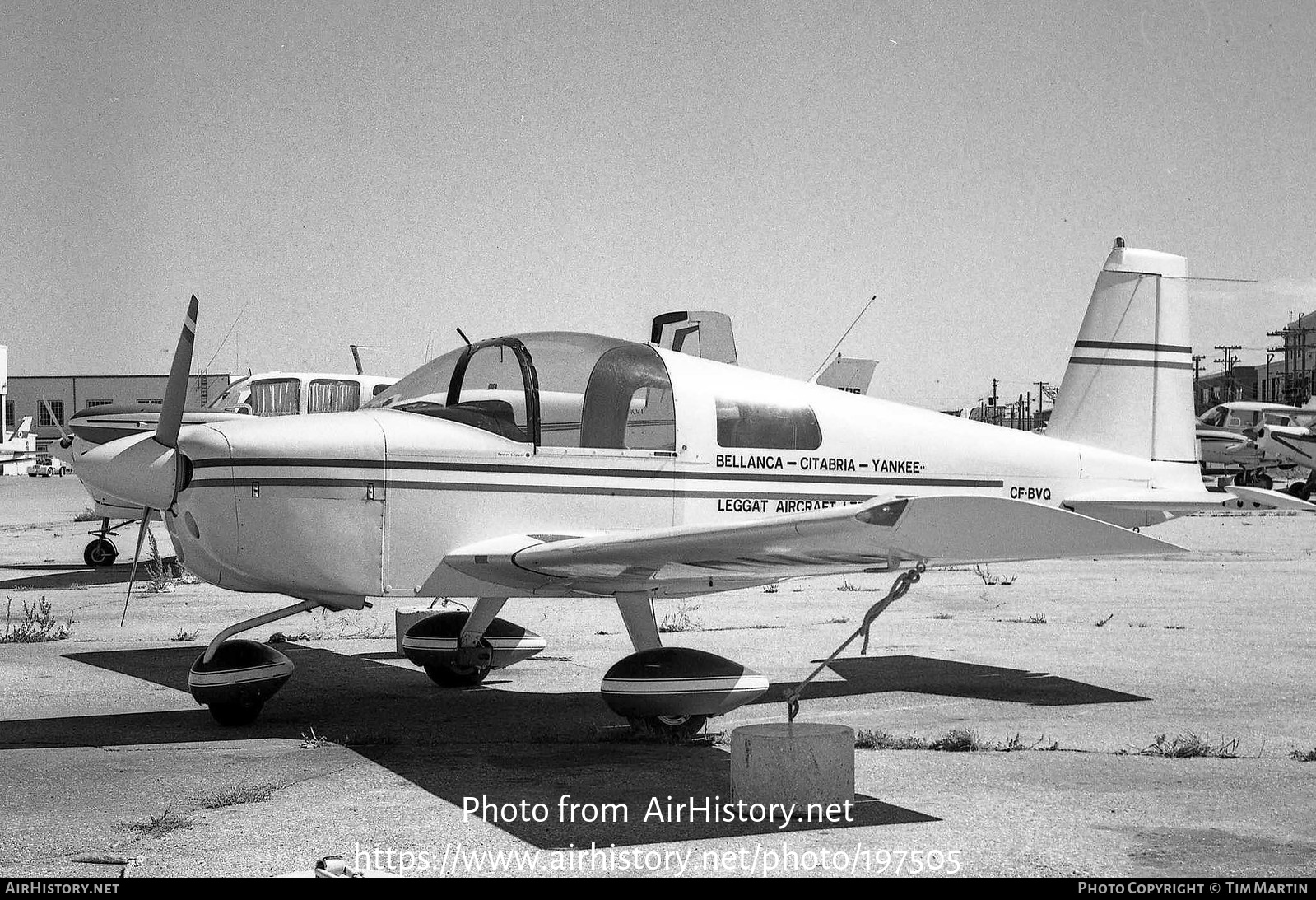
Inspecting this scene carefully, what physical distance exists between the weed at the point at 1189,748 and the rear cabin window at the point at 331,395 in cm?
1081

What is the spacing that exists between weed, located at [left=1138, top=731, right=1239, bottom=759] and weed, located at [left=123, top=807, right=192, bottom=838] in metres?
4.16

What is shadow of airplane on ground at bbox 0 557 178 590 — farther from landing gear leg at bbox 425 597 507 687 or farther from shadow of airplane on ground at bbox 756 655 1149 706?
shadow of airplane on ground at bbox 756 655 1149 706

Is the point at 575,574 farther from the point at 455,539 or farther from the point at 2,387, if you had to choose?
the point at 2,387

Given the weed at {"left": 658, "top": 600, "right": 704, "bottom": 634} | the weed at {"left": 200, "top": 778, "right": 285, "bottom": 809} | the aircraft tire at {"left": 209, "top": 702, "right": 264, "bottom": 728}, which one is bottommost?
the weed at {"left": 658, "top": 600, "right": 704, "bottom": 634}

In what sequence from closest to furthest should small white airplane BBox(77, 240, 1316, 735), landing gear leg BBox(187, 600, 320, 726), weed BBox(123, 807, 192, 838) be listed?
weed BBox(123, 807, 192, 838) < small white airplane BBox(77, 240, 1316, 735) < landing gear leg BBox(187, 600, 320, 726)

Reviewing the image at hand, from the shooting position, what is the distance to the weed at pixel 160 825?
439cm

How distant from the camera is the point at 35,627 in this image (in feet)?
34.1

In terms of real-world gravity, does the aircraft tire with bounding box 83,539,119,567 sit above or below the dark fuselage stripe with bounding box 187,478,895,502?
below

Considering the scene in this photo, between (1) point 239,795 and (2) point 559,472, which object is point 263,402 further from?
(1) point 239,795

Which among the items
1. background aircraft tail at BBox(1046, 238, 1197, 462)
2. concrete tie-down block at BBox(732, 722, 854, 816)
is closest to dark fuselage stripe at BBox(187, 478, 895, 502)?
concrete tie-down block at BBox(732, 722, 854, 816)

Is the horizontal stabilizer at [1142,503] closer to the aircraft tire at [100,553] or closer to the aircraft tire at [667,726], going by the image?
the aircraft tire at [667,726]

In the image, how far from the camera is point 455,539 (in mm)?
6434

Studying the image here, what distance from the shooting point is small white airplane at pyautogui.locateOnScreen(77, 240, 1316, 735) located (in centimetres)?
609

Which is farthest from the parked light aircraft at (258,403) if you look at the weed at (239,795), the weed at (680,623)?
the weed at (239,795)
